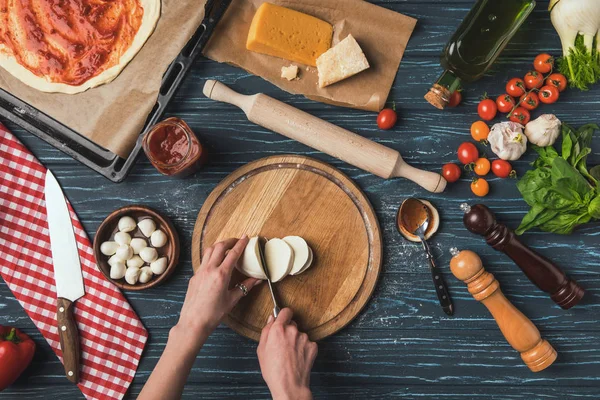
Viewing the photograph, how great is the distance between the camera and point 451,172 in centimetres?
221

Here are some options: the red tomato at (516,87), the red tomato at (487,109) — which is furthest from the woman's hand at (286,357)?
the red tomato at (516,87)

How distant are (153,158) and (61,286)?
2.28 feet

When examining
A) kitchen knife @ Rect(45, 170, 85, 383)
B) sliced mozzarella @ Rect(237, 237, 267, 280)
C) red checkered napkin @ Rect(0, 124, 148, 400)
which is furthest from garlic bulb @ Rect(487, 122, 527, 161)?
kitchen knife @ Rect(45, 170, 85, 383)

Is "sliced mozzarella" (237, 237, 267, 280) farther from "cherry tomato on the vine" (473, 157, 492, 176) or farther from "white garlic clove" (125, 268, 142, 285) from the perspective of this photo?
"cherry tomato on the vine" (473, 157, 492, 176)

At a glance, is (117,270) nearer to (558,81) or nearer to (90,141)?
(90,141)

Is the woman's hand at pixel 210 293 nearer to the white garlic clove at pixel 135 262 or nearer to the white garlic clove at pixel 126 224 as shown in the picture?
the white garlic clove at pixel 135 262

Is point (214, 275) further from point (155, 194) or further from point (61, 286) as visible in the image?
point (61, 286)

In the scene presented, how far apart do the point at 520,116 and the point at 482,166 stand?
26 centimetres

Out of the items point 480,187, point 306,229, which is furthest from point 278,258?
point 480,187

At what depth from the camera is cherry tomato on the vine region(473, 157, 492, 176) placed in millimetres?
2213

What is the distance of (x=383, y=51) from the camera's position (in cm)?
228

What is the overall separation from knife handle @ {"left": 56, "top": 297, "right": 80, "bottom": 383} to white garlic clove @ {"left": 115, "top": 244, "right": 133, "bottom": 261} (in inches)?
12.7

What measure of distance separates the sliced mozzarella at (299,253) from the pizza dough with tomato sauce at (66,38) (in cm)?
107

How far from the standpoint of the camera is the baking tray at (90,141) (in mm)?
2230
